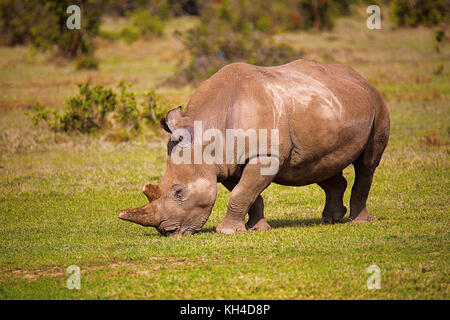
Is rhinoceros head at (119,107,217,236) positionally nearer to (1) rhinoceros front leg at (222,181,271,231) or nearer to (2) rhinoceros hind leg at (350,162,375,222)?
(1) rhinoceros front leg at (222,181,271,231)

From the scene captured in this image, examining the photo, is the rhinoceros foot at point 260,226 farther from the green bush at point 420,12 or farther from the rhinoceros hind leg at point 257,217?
the green bush at point 420,12

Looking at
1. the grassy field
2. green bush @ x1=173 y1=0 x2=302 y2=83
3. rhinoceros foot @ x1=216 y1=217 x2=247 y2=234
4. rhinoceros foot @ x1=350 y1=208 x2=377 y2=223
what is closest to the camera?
the grassy field

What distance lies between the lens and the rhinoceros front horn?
8883 mm

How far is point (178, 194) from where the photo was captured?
9.08 m

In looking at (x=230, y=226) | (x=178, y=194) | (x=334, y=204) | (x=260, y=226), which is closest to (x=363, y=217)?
(x=334, y=204)

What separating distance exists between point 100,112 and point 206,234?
10000 mm

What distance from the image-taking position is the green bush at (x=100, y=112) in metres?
18.3

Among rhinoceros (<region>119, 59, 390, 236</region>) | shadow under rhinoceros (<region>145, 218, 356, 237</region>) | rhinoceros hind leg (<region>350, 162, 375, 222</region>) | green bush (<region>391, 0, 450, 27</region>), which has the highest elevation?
green bush (<region>391, 0, 450, 27</region>)

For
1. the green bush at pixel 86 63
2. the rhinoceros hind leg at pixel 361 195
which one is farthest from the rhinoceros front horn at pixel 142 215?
the green bush at pixel 86 63

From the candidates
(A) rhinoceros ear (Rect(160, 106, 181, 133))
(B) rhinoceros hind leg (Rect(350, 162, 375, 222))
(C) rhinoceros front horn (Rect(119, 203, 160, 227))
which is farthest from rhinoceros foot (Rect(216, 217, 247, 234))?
(B) rhinoceros hind leg (Rect(350, 162, 375, 222))

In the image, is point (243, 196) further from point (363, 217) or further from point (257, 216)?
point (363, 217)

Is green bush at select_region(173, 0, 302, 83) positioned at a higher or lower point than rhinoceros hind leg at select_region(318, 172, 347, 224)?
higher
